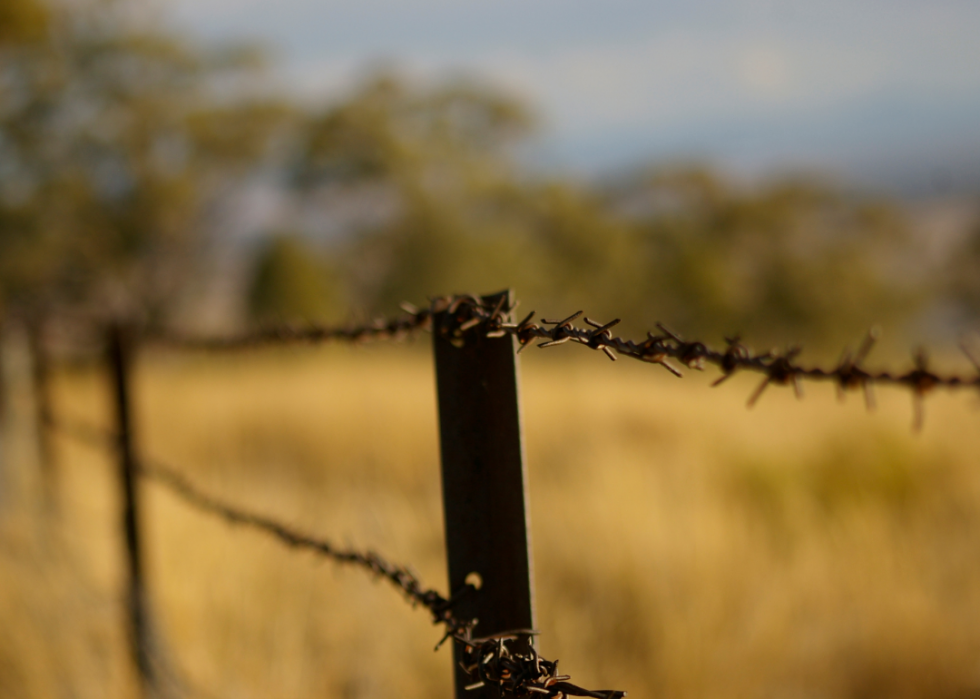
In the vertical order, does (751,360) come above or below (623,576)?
above

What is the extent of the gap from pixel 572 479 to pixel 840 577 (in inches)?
66.0

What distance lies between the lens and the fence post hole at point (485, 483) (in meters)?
0.93

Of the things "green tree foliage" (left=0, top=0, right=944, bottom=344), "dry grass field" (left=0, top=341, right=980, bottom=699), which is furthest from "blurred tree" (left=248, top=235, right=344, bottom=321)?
"dry grass field" (left=0, top=341, right=980, bottom=699)

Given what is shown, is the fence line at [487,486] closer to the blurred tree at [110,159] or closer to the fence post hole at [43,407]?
the fence post hole at [43,407]

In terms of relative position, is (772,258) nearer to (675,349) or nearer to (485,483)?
(485,483)

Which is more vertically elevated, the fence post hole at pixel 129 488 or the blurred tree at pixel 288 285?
the blurred tree at pixel 288 285

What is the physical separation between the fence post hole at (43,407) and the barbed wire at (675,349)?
320cm

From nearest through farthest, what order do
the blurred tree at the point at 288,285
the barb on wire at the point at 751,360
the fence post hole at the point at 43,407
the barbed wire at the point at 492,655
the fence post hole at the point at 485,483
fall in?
the barb on wire at the point at 751,360, the barbed wire at the point at 492,655, the fence post hole at the point at 485,483, the fence post hole at the point at 43,407, the blurred tree at the point at 288,285

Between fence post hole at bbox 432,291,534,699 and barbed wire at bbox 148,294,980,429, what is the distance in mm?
18

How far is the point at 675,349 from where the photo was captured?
757 millimetres

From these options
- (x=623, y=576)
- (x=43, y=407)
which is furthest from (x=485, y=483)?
(x=43, y=407)

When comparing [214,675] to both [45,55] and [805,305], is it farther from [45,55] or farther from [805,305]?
[805,305]

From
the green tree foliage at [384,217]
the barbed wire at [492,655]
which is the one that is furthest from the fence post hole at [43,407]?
Result: the green tree foliage at [384,217]

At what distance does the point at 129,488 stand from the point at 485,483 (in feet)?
5.83
